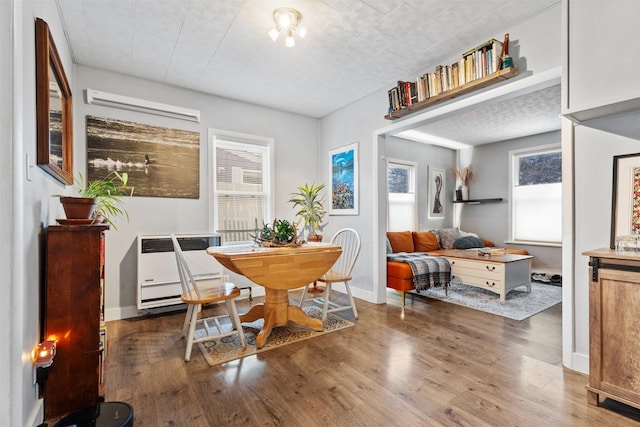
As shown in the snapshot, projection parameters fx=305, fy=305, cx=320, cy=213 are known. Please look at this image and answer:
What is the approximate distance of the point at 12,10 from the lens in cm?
117

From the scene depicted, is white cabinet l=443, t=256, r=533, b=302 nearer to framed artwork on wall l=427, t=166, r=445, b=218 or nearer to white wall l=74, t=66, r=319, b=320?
framed artwork on wall l=427, t=166, r=445, b=218

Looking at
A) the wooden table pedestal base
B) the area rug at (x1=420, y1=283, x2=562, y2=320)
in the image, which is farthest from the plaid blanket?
the wooden table pedestal base

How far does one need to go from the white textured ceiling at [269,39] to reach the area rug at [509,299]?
2583 mm

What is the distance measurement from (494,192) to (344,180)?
3461 mm

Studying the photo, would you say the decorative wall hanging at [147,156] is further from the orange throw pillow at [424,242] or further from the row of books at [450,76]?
the orange throw pillow at [424,242]

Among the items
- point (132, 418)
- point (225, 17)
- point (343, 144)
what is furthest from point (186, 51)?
point (132, 418)

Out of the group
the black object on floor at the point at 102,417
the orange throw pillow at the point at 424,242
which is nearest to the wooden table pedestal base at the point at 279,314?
the black object on floor at the point at 102,417

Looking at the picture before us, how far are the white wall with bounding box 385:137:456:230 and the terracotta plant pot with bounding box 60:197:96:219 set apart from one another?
14.3 ft

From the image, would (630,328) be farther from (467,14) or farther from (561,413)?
(467,14)

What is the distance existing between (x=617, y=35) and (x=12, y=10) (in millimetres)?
2721

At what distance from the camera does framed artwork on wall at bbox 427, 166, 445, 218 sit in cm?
584

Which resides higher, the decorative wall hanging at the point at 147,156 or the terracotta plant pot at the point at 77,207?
the decorative wall hanging at the point at 147,156

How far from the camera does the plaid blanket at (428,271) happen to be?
3.45 metres

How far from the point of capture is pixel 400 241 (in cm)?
465
